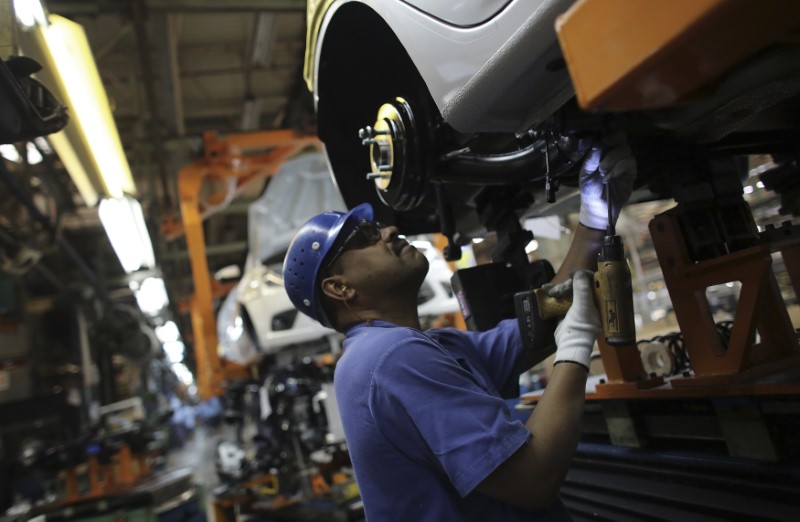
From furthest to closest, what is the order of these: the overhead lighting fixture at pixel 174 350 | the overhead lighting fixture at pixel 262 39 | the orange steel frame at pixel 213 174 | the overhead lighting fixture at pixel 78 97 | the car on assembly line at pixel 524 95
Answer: the overhead lighting fixture at pixel 174 350 → the overhead lighting fixture at pixel 262 39 → the orange steel frame at pixel 213 174 → the overhead lighting fixture at pixel 78 97 → the car on assembly line at pixel 524 95

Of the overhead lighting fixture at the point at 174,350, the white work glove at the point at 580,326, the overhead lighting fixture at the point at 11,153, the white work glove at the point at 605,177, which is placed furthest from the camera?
the overhead lighting fixture at the point at 174,350

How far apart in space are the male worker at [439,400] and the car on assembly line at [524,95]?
0.71ft

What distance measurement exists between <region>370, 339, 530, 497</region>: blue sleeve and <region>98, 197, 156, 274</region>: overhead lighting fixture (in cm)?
336

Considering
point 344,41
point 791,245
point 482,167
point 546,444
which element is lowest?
point 546,444

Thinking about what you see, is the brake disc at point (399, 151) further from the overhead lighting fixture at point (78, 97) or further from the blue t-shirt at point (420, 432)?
the overhead lighting fixture at point (78, 97)

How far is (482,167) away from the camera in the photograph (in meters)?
1.54

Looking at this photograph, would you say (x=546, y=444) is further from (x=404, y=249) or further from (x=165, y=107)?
(x=165, y=107)

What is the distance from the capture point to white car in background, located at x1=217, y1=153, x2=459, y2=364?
438cm

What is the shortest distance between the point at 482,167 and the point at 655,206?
7.77 meters

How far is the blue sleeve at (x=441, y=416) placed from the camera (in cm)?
96

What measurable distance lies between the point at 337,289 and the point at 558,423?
2.33ft

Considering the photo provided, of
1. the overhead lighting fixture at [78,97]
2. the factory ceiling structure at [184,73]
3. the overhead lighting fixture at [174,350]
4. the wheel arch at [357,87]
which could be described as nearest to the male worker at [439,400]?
the wheel arch at [357,87]

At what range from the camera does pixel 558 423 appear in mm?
1012

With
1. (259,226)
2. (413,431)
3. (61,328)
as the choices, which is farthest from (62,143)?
(61,328)
